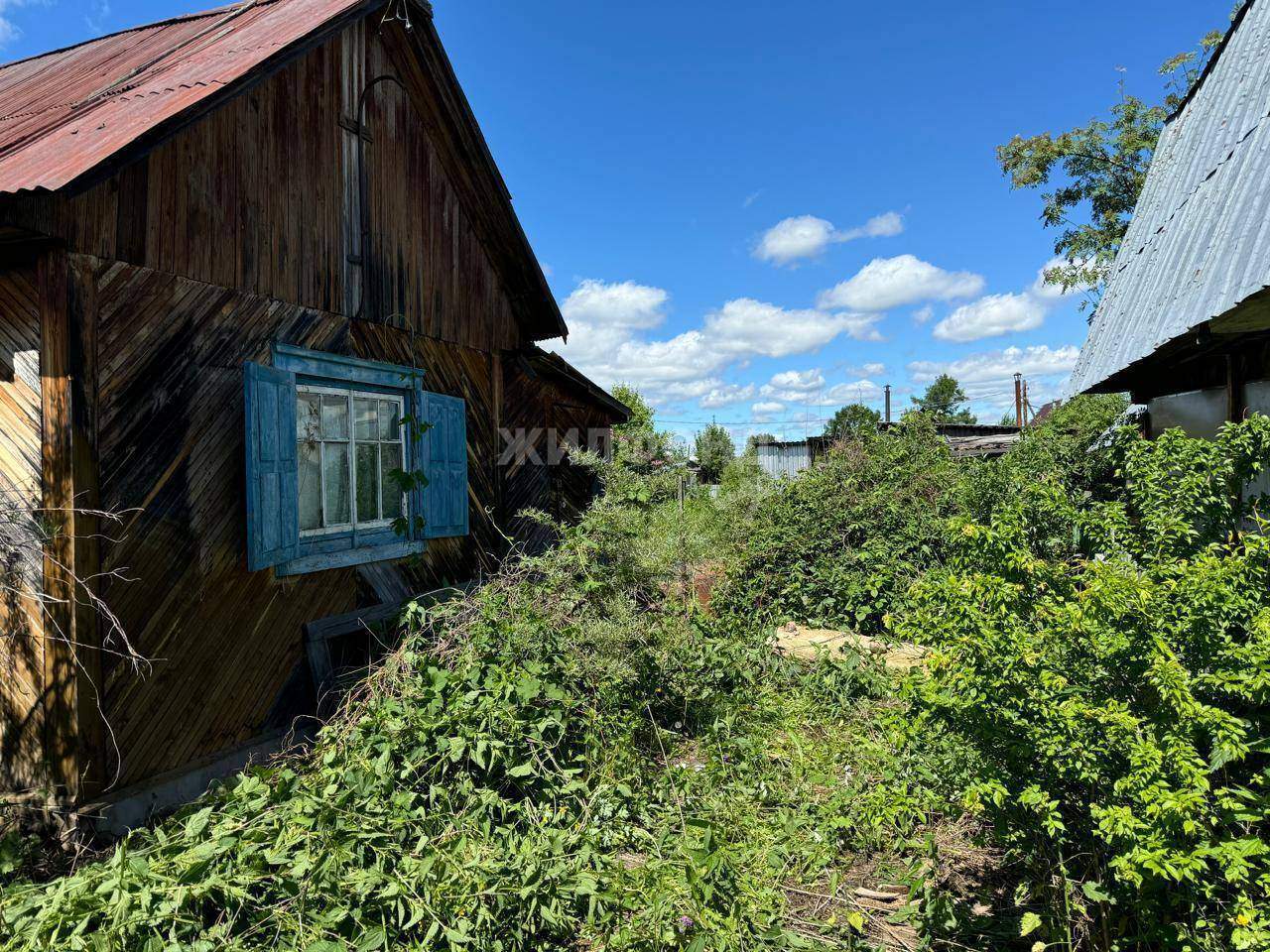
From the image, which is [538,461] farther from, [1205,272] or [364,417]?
[1205,272]

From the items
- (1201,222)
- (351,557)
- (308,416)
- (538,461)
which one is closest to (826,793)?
(351,557)

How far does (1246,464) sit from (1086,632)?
3.39 feet

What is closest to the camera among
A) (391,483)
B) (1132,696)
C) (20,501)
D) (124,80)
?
(1132,696)

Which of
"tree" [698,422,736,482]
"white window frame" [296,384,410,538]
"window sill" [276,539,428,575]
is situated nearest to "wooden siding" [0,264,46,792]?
"window sill" [276,539,428,575]

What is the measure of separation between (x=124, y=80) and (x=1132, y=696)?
23.3 feet

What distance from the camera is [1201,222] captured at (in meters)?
5.14

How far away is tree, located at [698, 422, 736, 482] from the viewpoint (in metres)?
26.6

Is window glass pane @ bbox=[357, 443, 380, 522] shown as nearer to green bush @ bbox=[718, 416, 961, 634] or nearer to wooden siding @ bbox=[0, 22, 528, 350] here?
wooden siding @ bbox=[0, 22, 528, 350]

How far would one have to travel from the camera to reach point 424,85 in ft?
21.5

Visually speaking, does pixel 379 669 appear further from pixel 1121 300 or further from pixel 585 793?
pixel 1121 300

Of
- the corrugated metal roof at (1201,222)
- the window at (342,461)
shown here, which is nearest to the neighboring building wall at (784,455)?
the corrugated metal roof at (1201,222)

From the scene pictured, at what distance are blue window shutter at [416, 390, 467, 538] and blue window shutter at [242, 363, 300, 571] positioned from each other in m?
1.43

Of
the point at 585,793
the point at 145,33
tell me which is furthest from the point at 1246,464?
the point at 145,33

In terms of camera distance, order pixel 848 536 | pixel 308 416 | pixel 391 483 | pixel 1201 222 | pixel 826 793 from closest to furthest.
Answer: pixel 826 793 → pixel 1201 222 → pixel 308 416 → pixel 391 483 → pixel 848 536
